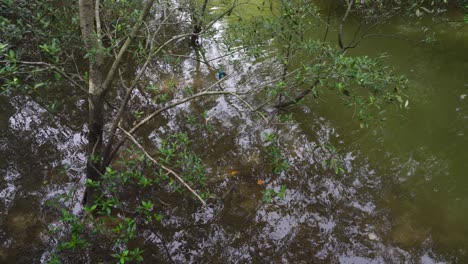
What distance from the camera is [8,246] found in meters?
4.49

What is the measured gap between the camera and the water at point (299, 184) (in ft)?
15.5

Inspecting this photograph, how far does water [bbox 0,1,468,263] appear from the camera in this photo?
473cm

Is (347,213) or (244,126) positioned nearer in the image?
(347,213)

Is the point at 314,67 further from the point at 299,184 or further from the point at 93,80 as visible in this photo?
the point at 93,80

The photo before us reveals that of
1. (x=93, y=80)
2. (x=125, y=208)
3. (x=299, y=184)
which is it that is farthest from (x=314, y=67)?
(x=125, y=208)

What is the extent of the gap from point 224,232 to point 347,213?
6.04 ft

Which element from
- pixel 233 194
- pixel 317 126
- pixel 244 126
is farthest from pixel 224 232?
pixel 317 126

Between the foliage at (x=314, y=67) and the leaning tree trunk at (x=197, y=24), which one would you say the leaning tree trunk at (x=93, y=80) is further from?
the leaning tree trunk at (x=197, y=24)

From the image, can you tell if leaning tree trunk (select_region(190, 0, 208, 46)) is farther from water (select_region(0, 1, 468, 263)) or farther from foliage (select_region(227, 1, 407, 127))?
water (select_region(0, 1, 468, 263))

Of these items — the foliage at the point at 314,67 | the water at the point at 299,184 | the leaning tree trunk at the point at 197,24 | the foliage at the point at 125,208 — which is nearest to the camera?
the foliage at the point at 125,208

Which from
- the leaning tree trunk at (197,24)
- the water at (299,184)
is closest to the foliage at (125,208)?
the water at (299,184)

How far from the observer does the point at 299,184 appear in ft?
18.7

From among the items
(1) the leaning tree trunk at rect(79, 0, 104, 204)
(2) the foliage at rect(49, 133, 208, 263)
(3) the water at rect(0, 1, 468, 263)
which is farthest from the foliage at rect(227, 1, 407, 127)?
(1) the leaning tree trunk at rect(79, 0, 104, 204)

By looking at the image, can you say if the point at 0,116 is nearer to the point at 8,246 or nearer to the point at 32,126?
the point at 32,126
